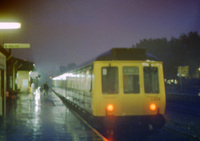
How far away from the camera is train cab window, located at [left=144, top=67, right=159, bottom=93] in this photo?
35.6ft

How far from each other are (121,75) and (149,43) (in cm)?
5648

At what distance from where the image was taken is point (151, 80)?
36.0 ft

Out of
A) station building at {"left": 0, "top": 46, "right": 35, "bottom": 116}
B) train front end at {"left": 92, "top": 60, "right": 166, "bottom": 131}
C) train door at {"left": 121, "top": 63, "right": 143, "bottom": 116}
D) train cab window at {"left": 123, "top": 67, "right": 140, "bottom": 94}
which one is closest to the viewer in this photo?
train front end at {"left": 92, "top": 60, "right": 166, "bottom": 131}

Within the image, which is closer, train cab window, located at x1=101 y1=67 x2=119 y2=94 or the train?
the train

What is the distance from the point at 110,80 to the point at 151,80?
1417mm

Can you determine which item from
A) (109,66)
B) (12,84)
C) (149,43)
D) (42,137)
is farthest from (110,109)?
(149,43)

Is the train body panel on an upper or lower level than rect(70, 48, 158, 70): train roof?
lower

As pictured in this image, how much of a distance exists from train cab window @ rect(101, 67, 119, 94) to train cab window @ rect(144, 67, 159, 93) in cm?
103

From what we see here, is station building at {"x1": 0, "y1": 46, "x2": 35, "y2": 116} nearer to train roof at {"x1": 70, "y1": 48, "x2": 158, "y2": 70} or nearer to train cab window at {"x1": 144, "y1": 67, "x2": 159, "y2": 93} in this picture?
train roof at {"x1": 70, "y1": 48, "x2": 158, "y2": 70}

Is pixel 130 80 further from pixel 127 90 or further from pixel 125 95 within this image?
pixel 125 95

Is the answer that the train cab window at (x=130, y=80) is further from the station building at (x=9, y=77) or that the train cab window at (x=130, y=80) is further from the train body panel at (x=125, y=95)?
the station building at (x=9, y=77)

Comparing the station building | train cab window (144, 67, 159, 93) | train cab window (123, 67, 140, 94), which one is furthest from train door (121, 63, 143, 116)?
the station building

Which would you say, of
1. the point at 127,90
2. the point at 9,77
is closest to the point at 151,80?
the point at 127,90

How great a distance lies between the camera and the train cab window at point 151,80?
10863 mm
